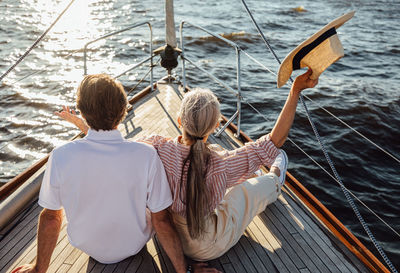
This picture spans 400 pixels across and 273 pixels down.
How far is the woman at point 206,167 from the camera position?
1571 mm

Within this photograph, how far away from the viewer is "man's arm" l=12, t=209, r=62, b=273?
5.16 feet

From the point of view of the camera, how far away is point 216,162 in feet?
5.59

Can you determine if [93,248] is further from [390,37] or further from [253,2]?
[253,2]

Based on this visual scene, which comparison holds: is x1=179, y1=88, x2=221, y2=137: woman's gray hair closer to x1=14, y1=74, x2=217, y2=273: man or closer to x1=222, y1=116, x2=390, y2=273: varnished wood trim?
x1=14, y1=74, x2=217, y2=273: man

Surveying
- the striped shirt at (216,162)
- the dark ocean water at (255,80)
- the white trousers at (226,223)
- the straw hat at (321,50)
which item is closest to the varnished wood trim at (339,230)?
the white trousers at (226,223)

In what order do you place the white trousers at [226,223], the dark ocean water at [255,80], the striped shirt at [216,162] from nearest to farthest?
the striped shirt at [216,162]
the white trousers at [226,223]
the dark ocean water at [255,80]

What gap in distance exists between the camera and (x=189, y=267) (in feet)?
5.86

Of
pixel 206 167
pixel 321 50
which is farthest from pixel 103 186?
pixel 321 50

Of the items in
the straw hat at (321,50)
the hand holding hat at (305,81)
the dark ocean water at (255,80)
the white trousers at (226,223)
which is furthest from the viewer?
the dark ocean water at (255,80)

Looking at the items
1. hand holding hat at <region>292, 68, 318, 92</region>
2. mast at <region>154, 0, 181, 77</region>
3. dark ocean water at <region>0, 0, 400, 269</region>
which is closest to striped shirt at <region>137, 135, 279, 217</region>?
hand holding hat at <region>292, 68, 318, 92</region>

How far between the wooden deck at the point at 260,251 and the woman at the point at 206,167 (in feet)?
0.63

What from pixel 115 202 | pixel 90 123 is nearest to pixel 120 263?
pixel 115 202

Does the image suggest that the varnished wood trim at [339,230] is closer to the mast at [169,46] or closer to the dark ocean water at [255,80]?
the dark ocean water at [255,80]

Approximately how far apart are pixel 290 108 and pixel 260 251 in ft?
3.09
